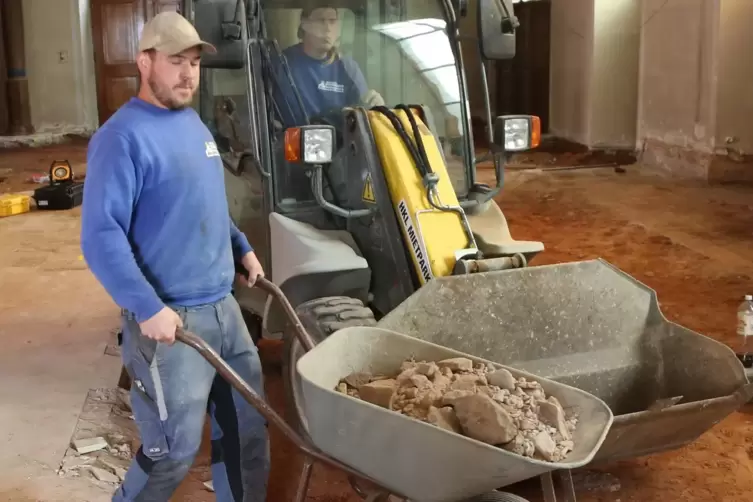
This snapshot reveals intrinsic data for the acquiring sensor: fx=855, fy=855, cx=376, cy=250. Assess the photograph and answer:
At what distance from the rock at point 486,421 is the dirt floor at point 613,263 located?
1.28m

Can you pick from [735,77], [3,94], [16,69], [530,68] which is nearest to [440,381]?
[735,77]

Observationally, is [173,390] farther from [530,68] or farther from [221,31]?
[530,68]

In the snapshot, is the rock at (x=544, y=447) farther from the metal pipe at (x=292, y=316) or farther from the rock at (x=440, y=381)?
the metal pipe at (x=292, y=316)

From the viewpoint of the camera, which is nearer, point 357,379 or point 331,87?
point 357,379

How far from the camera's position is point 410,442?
214cm

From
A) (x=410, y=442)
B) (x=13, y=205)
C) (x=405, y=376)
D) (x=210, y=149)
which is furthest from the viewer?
(x=13, y=205)

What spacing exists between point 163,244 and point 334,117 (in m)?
1.76

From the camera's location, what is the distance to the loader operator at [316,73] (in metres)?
4.18

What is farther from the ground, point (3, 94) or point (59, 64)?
point (59, 64)

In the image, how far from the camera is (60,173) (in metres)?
9.86

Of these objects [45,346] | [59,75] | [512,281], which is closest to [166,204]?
[512,281]

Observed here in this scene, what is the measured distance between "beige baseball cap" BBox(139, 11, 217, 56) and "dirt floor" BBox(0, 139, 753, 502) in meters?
1.78

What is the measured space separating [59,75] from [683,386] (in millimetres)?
14620

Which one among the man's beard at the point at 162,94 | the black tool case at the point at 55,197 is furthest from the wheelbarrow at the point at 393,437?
the black tool case at the point at 55,197
